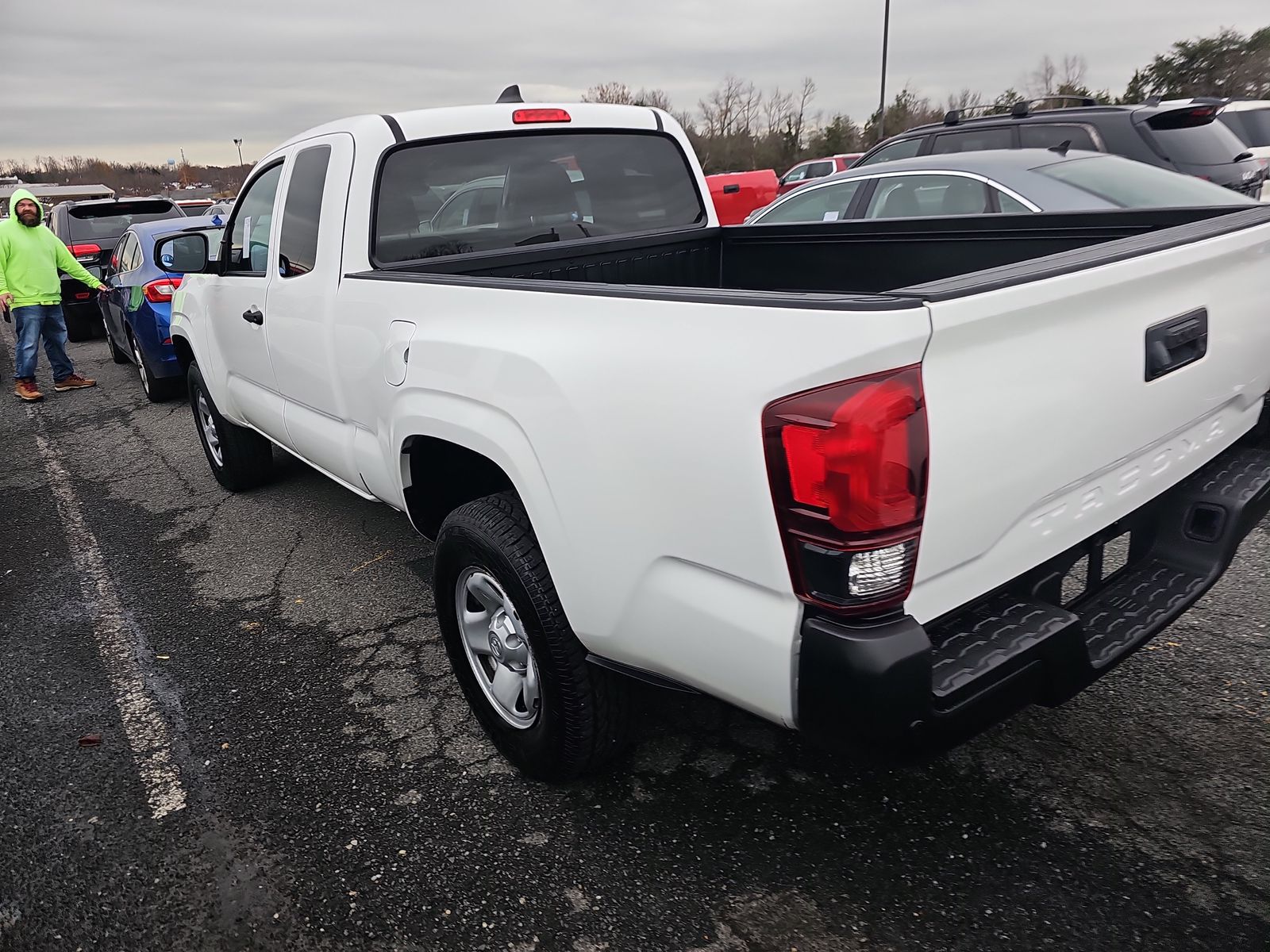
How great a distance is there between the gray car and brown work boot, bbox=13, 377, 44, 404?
7435mm

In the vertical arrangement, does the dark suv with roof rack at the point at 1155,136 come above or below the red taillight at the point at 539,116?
below

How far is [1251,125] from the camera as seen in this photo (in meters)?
10.4

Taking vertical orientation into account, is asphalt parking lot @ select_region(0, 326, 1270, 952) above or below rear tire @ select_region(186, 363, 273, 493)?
below

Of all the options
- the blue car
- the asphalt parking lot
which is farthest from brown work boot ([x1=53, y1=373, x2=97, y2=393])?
the asphalt parking lot

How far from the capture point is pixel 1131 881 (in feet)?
7.11

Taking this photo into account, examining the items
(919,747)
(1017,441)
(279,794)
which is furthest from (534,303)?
(279,794)

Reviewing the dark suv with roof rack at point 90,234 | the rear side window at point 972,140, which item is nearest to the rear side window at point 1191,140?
the rear side window at point 972,140

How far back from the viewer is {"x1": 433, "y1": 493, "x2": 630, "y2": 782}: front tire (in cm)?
234

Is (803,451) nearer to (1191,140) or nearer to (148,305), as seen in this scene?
(1191,140)

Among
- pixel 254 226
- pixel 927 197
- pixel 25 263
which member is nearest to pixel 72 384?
pixel 25 263

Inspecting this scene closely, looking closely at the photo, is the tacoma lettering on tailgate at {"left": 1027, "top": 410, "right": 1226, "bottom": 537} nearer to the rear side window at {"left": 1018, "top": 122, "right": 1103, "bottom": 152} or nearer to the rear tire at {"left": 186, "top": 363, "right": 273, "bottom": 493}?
the rear tire at {"left": 186, "top": 363, "right": 273, "bottom": 493}

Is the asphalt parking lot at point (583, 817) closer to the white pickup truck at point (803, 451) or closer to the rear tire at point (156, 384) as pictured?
the white pickup truck at point (803, 451)

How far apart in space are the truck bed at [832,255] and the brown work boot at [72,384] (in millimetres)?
7898

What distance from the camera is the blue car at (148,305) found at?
7.76 metres
